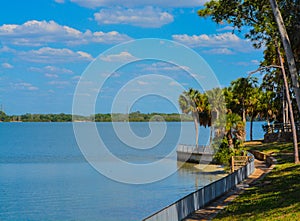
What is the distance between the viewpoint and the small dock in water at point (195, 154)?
60.9 meters

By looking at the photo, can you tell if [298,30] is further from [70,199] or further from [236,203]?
[70,199]

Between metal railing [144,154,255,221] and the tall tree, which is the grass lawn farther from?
the tall tree

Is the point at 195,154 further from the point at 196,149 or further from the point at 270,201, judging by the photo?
the point at 270,201

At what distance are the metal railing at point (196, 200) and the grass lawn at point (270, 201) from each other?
0.95 meters

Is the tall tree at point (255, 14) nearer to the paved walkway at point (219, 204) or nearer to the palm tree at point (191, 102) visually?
the paved walkway at point (219, 204)

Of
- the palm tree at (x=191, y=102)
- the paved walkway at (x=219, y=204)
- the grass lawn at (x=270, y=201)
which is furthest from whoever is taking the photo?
the palm tree at (x=191, y=102)

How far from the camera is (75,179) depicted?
5688cm

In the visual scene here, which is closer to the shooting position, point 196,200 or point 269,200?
point 196,200

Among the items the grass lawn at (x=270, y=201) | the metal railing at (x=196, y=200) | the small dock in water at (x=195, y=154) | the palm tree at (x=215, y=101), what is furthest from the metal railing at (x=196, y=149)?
the metal railing at (x=196, y=200)

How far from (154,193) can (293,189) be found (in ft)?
79.4

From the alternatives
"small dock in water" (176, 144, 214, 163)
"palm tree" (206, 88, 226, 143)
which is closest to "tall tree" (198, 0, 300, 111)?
"small dock in water" (176, 144, 214, 163)

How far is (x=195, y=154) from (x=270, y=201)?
47.2 metres

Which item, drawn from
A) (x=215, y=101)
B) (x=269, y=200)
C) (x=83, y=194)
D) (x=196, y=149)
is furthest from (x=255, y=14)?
(x=215, y=101)

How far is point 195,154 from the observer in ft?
216
